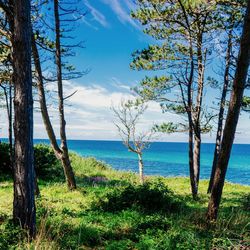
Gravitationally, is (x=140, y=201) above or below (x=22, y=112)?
below

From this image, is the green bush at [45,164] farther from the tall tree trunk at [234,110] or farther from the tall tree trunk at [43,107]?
the tall tree trunk at [234,110]

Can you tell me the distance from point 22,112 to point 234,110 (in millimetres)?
5089

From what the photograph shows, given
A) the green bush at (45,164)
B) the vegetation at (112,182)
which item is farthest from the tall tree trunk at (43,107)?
the green bush at (45,164)

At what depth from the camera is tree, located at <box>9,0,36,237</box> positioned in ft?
23.9

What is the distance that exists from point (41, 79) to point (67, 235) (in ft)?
24.5

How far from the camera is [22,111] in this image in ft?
23.9

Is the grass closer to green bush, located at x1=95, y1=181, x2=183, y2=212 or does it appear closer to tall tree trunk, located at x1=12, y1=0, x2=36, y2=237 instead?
green bush, located at x1=95, y1=181, x2=183, y2=212

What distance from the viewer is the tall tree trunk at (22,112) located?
730 cm

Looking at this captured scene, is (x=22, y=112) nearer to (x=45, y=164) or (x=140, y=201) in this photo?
(x=140, y=201)

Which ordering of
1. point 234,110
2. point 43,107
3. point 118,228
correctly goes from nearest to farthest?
point 118,228, point 234,110, point 43,107

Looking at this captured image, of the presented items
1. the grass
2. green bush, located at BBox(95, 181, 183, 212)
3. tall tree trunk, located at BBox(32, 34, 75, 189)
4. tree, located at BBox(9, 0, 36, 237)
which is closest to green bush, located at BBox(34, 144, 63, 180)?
tall tree trunk, located at BBox(32, 34, 75, 189)

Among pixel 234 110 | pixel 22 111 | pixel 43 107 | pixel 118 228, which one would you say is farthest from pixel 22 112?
pixel 43 107

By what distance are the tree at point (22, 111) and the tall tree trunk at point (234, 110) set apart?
15.9ft

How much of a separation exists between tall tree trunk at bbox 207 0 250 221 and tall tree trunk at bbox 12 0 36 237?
190 inches
